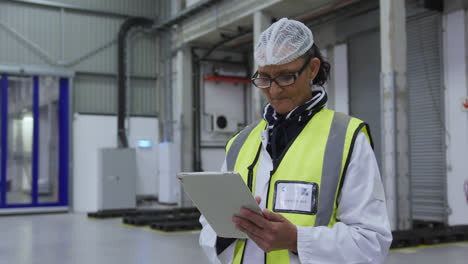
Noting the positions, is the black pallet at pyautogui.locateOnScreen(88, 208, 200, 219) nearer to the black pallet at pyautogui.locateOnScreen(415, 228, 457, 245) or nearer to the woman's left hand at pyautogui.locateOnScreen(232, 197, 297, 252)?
the black pallet at pyautogui.locateOnScreen(415, 228, 457, 245)

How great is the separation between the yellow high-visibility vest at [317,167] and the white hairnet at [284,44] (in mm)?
265

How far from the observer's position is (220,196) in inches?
62.3

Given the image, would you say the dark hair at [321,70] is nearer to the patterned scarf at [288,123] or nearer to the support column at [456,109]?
the patterned scarf at [288,123]

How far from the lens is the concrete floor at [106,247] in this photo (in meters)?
6.50

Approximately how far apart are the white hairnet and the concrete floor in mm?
5004

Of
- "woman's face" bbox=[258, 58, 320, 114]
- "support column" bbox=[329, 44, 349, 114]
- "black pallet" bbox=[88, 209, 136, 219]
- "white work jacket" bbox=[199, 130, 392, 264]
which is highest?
"support column" bbox=[329, 44, 349, 114]

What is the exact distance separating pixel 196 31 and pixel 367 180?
12654 millimetres

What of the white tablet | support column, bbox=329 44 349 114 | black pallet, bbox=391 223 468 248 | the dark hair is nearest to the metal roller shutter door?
black pallet, bbox=391 223 468 248

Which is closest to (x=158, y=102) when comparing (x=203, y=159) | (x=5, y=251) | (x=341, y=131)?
(x=203, y=159)

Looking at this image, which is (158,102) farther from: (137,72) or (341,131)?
(341,131)

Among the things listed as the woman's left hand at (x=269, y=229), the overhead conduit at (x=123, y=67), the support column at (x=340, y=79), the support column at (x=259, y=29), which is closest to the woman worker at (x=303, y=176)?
the woman's left hand at (x=269, y=229)

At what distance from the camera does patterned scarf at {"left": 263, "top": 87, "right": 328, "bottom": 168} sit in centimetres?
182

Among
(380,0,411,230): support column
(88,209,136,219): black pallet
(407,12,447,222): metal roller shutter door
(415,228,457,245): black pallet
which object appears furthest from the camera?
(88,209,136,219): black pallet

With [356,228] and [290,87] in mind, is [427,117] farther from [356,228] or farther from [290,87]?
[356,228]
